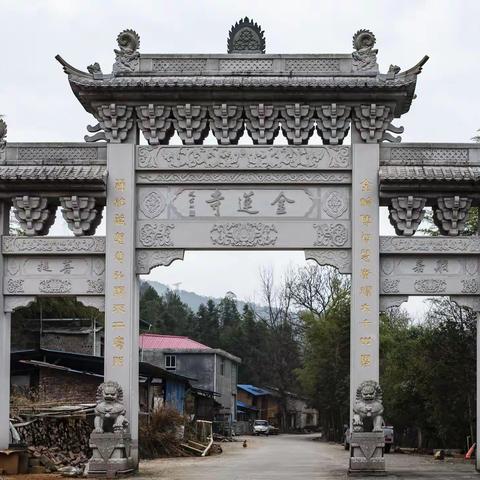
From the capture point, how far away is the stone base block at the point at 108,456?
1248cm

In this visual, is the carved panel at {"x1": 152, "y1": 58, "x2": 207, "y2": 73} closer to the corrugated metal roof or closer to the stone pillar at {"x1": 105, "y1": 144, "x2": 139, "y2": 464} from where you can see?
the stone pillar at {"x1": 105, "y1": 144, "x2": 139, "y2": 464}

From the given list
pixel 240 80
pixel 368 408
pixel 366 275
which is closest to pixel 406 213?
pixel 366 275

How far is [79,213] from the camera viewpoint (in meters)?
13.6

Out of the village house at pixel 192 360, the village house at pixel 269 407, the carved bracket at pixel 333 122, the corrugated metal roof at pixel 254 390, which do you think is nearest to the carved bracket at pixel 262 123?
the carved bracket at pixel 333 122

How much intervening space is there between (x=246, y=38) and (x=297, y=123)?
5.09 ft

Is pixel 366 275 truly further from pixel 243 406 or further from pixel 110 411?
pixel 243 406

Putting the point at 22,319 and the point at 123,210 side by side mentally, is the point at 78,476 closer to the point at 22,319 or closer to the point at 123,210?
the point at 123,210

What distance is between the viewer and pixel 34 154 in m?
13.9

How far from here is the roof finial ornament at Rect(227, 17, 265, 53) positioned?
1399cm

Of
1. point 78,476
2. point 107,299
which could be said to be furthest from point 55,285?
point 78,476

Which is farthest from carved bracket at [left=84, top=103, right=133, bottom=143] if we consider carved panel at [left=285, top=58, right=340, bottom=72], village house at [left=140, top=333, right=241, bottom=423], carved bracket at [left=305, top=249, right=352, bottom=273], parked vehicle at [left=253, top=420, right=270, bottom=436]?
parked vehicle at [left=253, top=420, right=270, bottom=436]

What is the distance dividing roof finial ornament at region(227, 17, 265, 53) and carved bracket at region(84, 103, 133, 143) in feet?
5.94

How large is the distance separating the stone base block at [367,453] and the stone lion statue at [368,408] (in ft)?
0.39

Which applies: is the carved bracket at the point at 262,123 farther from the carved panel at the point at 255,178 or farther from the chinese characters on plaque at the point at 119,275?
the chinese characters on plaque at the point at 119,275
